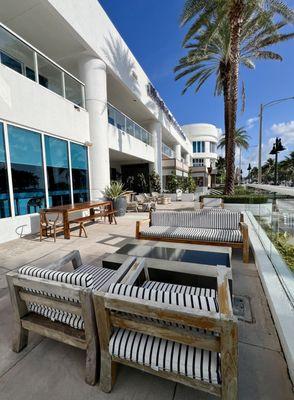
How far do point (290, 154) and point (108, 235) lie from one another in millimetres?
62310

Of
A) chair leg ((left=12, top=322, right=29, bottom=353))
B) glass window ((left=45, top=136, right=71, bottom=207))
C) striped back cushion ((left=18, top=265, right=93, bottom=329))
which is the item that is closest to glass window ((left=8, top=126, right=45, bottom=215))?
glass window ((left=45, top=136, right=71, bottom=207))

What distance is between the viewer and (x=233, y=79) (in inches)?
396

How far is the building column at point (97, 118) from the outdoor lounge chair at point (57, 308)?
851 centimetres

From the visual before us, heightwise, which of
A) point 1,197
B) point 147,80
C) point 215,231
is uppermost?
point 147,80

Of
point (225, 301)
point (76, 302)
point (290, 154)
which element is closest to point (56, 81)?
point (76, 302)

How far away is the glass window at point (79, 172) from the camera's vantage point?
9.18 m

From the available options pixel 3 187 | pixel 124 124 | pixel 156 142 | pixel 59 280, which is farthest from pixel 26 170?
pixel 156 142

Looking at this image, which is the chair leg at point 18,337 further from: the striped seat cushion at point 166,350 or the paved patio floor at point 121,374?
the striped seat cushion at point 166,350

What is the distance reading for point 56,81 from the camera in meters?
8.41

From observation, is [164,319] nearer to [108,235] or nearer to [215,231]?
[215,231]

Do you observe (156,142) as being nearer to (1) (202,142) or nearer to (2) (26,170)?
(2) (26,170)

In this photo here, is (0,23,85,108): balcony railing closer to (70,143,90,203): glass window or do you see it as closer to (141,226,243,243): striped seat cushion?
(70,143,90,203): glass window

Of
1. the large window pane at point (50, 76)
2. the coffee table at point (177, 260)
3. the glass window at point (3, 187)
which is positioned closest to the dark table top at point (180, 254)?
the coffee table at point (177, 260)

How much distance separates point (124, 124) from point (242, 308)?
12.4 metres
